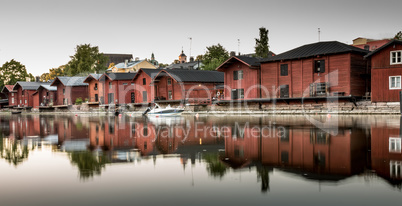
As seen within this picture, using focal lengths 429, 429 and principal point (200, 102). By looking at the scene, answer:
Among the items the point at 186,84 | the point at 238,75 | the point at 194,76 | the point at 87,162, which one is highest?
the point at 194,76

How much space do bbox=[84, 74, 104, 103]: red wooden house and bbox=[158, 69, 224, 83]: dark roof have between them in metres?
21.7

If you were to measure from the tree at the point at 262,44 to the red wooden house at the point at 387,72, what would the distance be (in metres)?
38.1

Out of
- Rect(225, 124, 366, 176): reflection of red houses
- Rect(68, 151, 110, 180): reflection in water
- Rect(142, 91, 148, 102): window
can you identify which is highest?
Rect(142, 91, 148, 102): window

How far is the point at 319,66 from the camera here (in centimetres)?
4641

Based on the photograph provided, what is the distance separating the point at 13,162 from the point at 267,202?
8542 millimetres

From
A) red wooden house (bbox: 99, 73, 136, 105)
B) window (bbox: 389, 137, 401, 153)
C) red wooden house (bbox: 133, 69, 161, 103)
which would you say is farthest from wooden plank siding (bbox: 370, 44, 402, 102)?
red wooden house (bbox: 99, 73, 136, 105)

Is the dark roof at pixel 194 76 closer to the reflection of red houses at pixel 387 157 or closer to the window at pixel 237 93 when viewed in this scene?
the window at pixel 237 93

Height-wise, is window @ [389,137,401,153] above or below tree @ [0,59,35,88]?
below

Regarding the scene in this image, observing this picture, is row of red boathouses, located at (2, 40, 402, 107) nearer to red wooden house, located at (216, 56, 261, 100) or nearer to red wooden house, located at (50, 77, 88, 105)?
red wooden house, located at (216, 56, 261, 100)

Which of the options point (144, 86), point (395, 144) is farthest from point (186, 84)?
point (395, 144)

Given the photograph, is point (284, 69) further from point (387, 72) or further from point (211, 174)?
point (211, 174)

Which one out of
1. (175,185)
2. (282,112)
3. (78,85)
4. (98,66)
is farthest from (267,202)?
(98,66)

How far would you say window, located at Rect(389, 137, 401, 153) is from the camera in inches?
504

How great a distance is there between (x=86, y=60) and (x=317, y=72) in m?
74.7
